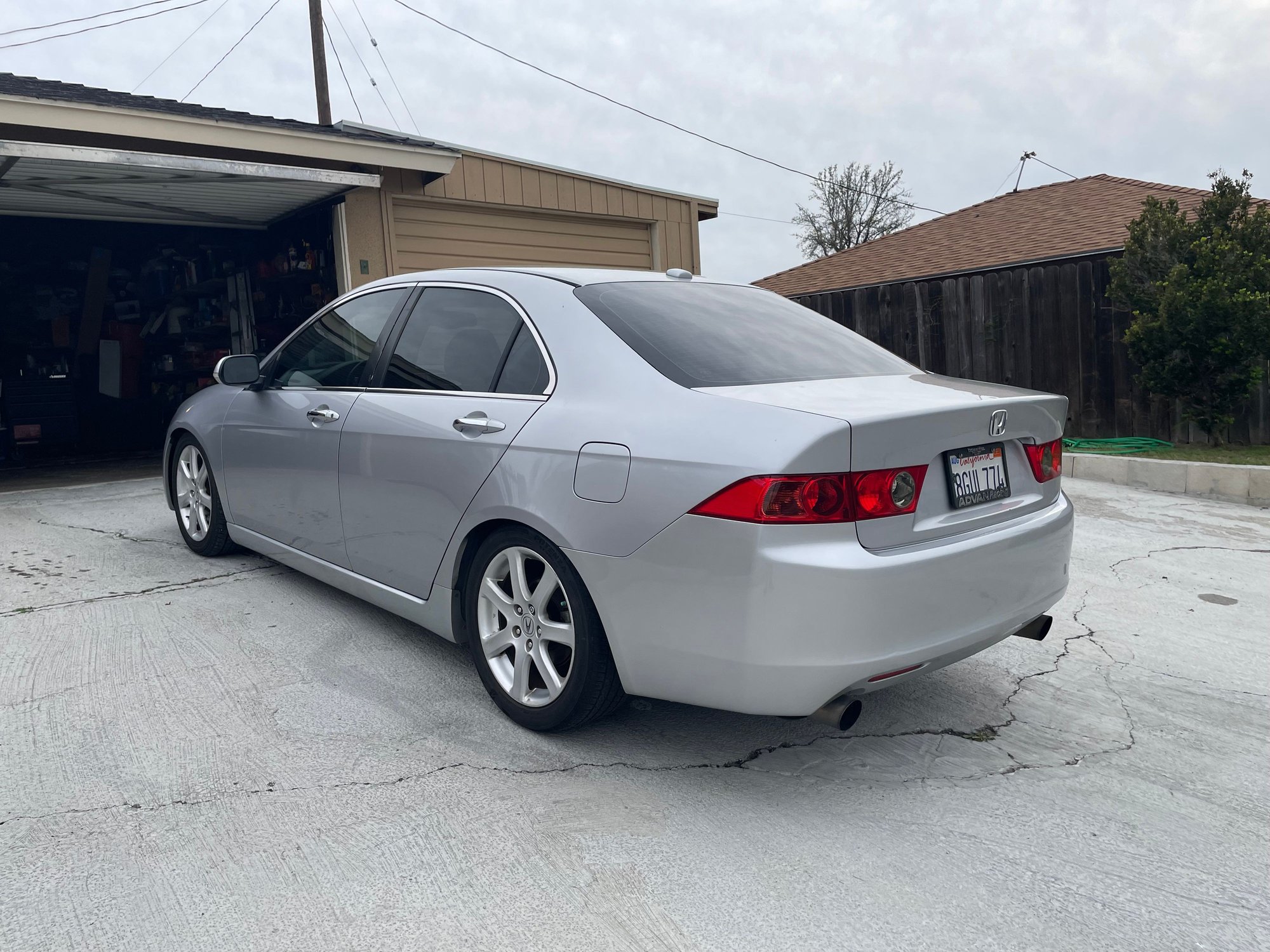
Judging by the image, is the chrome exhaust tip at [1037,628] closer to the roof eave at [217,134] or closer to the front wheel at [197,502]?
the front wheel at [197,502]

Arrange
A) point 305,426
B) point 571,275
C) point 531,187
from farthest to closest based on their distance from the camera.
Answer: point 531,187
point 305,426
point 571,275

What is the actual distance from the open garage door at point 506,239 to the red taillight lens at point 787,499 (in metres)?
7.59

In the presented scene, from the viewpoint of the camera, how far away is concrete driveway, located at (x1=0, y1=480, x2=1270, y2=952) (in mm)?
2127

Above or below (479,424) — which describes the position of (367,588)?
below

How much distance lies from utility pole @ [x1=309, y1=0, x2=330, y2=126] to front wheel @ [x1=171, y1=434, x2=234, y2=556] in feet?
46.1

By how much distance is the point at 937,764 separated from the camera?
9.53ft

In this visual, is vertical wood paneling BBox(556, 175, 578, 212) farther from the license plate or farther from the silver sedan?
the license plate

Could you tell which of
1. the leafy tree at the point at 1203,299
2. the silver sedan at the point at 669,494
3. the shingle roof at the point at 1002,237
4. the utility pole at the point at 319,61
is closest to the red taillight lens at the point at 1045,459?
the silver sedan at the point at 669,494

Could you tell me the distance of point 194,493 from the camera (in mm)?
5270

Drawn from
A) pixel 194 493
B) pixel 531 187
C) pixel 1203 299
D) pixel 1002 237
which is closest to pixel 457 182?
pixel 531 187

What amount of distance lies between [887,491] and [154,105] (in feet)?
27.2

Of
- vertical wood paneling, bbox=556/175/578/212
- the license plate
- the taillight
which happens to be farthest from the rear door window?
vertical wood paneling, bbox=556/175/578/212

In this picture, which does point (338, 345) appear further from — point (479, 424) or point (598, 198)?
point (598, 198)

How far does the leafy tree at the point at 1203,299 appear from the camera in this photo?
8539 millimetres
